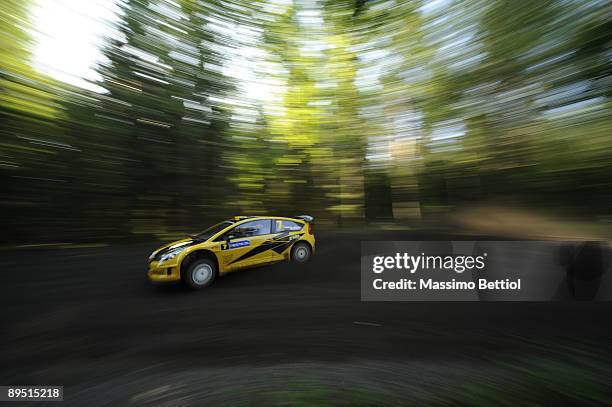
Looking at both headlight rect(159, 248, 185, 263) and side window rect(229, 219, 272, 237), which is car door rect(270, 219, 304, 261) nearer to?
side window rect(229, 219, 272, 237)

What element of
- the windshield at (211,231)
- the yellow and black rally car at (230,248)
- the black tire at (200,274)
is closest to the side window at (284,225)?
the yellow and black rally car at (230,248)

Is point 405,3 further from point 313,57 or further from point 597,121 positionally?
point 597,121

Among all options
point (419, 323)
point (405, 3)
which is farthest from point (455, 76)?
point (419, 323)

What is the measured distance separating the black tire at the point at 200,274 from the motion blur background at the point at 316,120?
1.21ft

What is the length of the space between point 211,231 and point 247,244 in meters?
0.38

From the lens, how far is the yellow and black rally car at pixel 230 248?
3.04 meters

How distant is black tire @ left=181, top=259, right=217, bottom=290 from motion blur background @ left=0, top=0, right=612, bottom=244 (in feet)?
1.21

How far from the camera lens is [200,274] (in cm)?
307

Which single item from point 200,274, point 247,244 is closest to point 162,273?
point 200,274

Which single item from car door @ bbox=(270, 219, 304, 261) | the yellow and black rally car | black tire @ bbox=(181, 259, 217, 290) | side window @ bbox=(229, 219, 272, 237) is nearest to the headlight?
the yellow and black rally car

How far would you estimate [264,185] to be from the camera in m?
3.22

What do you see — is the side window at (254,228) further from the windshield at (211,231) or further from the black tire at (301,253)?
the black tire at (301,253)

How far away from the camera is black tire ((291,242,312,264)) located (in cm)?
327

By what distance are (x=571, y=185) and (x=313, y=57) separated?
284 cm
